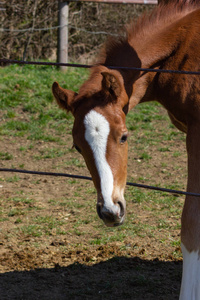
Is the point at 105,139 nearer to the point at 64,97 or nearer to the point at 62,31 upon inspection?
the point at 64,97

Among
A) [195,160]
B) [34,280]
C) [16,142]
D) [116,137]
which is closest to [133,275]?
[34,280]

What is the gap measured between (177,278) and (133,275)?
1.20ft

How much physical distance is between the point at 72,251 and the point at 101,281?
507 mm

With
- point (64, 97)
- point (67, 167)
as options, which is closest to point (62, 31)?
point (67, 167)

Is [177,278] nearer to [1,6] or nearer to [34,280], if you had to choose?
[34,280]

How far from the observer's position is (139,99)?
3371 mm

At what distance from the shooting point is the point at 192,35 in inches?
Result: 127

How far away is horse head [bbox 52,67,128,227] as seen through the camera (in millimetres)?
2670

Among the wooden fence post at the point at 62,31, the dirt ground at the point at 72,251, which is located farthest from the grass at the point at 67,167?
the wooden fence post at the point at 62,31

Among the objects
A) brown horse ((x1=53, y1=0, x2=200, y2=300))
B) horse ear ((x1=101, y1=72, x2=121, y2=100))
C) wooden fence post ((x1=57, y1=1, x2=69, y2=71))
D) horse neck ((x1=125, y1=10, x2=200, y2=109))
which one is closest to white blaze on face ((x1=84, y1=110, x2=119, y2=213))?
brown horse ((x1=53, y1=0, x2=200, y2=300))

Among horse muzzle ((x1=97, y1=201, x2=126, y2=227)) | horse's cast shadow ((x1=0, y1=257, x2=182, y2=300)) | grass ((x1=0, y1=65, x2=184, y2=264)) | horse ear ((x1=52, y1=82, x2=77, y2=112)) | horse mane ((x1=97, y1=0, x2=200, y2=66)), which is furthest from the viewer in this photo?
grass ((x1=0, y1=65, x2=184, y2=264))

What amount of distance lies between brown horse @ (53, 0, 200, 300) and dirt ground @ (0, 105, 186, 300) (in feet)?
2.46

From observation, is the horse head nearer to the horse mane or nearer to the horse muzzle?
the horse muzzle

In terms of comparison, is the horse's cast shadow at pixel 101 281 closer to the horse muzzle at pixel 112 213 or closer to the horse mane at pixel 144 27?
the horse muzzle at pixel 112 213
